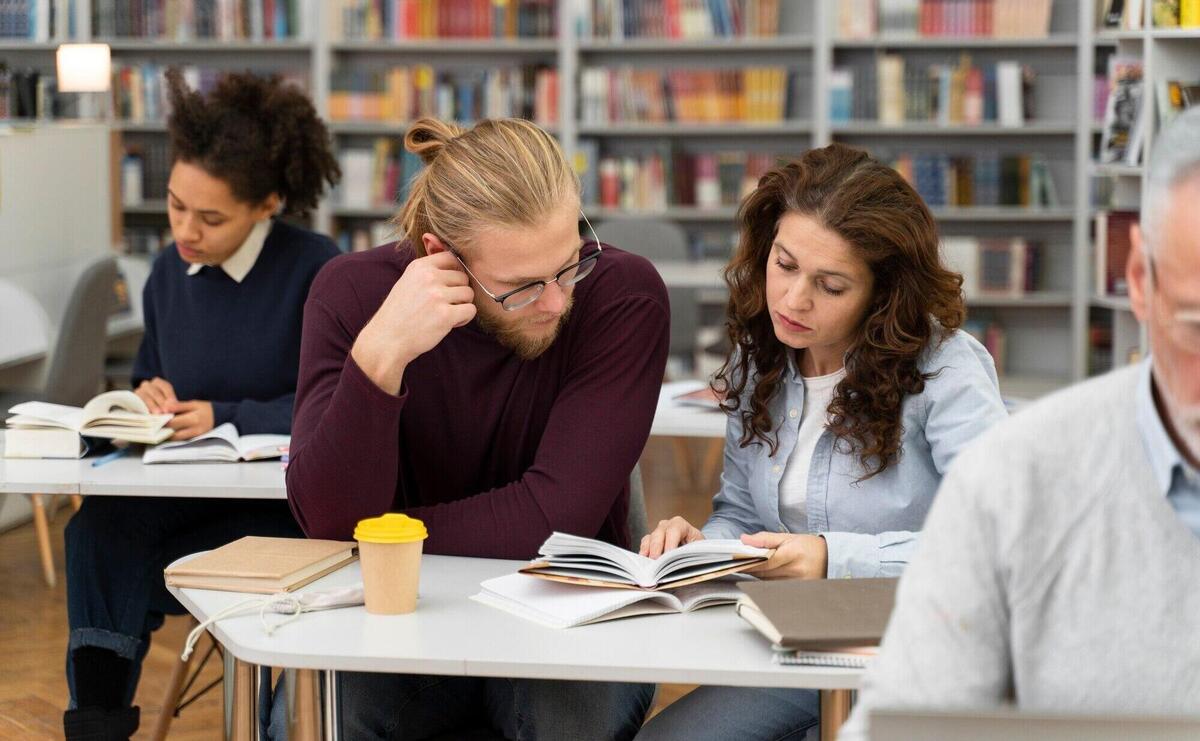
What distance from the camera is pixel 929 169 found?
636 centimetres

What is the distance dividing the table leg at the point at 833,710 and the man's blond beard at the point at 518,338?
68cm

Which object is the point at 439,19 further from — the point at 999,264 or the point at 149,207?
the point at 999,264

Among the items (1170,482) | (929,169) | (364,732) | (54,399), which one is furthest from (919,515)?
(929,169)

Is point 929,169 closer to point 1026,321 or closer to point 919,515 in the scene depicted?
point 1026,321

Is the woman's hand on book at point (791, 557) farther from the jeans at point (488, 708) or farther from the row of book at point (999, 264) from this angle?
the row of book at point (999, 264)

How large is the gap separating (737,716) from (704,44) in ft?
16.3

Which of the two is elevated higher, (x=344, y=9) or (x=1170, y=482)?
(x=344, y=9)

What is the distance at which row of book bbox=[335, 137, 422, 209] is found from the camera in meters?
6.62

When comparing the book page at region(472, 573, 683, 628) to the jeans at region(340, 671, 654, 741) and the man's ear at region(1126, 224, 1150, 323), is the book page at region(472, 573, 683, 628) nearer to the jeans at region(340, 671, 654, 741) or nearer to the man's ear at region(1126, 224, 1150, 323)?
the jeans at region(340, 671, 654, 741)

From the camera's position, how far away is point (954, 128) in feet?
20.6

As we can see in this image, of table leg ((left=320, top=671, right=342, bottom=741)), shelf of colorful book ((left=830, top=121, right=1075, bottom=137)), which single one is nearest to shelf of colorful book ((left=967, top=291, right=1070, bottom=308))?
shelf of colorful book ((left=830, top=121, right=1075, bottom=137))

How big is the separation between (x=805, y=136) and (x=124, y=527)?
15.2ft

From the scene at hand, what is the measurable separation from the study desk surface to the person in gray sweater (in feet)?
1.27

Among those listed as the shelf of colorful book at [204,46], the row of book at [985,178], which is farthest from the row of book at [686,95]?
the shelf of colorful book at [204,46]
